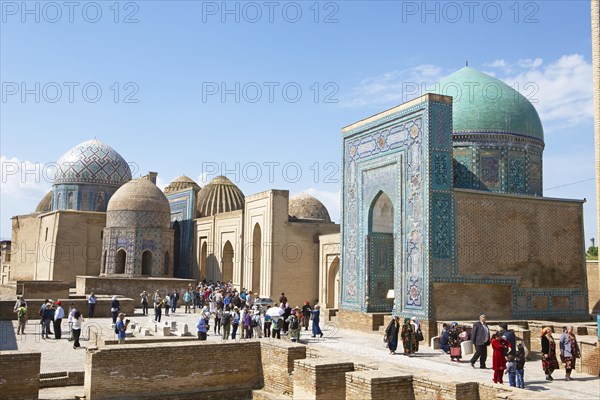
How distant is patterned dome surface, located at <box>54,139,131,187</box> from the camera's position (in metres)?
35.8

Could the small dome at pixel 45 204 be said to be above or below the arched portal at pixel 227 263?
above

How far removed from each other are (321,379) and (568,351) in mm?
4508

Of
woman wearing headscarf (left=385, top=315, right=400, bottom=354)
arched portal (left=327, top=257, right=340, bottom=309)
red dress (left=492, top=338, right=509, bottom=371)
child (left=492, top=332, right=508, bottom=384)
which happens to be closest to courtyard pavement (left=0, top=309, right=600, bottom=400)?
woman wearing headscarf (left=385, top=315, right=400, bottom=354)

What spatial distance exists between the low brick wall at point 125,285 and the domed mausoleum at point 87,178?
1065 cm

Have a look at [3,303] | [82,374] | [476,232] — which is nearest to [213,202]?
[3,303]

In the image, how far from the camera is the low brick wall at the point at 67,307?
18.9m

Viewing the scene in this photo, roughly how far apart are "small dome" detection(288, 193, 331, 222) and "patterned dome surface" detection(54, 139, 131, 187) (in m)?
10.9

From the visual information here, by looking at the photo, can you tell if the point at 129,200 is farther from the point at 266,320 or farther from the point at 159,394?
the point at 159,394

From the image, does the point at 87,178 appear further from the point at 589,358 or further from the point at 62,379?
the point at 589,358

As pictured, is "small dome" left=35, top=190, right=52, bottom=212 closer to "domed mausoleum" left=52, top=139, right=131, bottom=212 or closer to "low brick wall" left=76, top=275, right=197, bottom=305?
"domed mausoleum" left=52, top=139, right=131, bottom=212

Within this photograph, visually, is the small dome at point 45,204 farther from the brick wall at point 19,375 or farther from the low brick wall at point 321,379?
the low brick wall at point 321,379

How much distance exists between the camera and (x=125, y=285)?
2520cm

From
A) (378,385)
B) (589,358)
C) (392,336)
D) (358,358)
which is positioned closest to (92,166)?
(392,336)

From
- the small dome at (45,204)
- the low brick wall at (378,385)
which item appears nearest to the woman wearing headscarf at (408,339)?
the low brick wall at (378,385)
